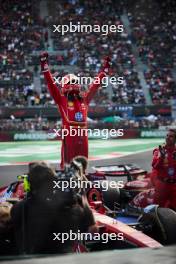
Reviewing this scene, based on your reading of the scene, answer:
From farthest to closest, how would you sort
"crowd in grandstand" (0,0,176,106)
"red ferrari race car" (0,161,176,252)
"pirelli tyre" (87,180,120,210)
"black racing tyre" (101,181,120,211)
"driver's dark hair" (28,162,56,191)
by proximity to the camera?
"black racing tyre" (101,181,120,211) < "crowd in grandstand" (0,0,176,106) < "pirelli tyre" (87,180,120,210) < "red ferrari race car" (0,161,176,252) < "driver's dark hair" (28,162,56,191)

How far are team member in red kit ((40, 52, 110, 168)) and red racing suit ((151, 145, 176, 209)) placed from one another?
1.99ft

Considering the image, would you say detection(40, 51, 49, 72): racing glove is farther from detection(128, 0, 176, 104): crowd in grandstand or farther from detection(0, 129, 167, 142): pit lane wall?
detection(128, 0, 176, 104): crowd in grandstand

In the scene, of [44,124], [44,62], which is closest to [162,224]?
[44,124]

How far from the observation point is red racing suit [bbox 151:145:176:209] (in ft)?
11.5

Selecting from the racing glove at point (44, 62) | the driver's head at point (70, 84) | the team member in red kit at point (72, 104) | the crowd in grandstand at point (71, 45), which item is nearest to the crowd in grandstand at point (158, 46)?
the crowd in grandstand at point (71, 45)

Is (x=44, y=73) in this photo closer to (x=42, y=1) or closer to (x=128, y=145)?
(x=42, y=1)

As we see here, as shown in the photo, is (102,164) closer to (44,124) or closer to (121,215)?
(121,215)

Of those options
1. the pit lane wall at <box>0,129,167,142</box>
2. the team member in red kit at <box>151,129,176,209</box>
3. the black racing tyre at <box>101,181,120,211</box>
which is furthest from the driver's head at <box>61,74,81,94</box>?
the team member in red kit at <box>151,129,176,209</box>

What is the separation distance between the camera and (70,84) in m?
3.02

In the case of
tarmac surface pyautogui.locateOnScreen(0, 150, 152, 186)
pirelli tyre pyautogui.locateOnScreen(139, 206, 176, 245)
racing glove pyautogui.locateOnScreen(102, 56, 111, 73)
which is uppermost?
racing glove pyautogui.locateOnScreen(102, 56, 111, 73)

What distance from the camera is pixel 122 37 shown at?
340 centimetres

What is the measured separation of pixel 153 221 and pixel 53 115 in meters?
0.90

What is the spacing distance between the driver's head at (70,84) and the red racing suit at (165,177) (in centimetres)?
80

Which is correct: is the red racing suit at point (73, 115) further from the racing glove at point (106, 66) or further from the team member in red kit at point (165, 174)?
the team member in red kit at point (165, 174)
